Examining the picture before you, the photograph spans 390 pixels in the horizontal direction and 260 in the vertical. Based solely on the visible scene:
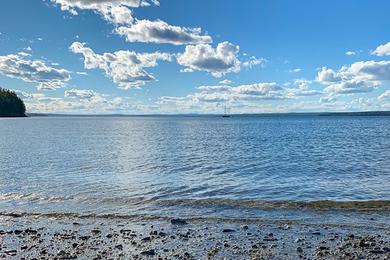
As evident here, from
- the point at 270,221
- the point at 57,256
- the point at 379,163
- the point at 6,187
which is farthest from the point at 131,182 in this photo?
the point at 379,163

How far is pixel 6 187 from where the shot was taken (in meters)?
27.1

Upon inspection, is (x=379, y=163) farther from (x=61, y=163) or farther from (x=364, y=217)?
(x=61, y=163)

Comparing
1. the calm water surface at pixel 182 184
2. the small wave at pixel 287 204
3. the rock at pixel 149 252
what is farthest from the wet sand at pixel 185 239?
the small wave at pixel 287 204

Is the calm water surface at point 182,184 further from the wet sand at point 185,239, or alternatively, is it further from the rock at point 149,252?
the rock at point 149,252

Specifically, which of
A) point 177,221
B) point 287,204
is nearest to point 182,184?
point 287,204

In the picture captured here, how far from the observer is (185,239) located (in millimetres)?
14875

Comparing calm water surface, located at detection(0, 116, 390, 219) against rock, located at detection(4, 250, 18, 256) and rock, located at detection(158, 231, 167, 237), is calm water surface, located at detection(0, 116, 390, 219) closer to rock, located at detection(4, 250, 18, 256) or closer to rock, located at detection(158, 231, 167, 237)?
rock, located at detection(158, 231, 167, 237)

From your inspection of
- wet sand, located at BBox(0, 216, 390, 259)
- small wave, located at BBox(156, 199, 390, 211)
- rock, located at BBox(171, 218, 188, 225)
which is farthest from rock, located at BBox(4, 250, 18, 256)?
small wave, located at BBox(156, 199, 390, 211)

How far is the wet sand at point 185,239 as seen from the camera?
13016mm

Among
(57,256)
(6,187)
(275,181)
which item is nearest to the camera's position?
(57,256)

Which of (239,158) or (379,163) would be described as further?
(239,158)

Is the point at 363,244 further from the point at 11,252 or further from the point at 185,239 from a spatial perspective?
the point at 11,252

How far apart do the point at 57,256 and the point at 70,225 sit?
4.65 metres

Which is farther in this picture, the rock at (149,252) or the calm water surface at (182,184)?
the calm water surface at (182,184)
